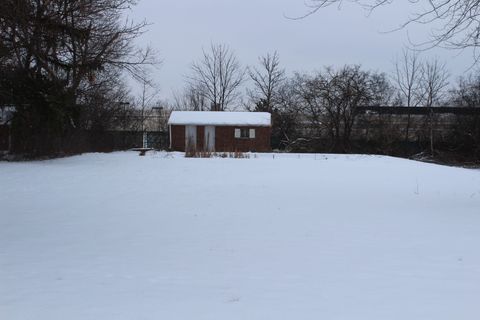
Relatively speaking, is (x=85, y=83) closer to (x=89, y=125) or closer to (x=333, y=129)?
(x=89, y=125)

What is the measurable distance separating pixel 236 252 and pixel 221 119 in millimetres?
35335

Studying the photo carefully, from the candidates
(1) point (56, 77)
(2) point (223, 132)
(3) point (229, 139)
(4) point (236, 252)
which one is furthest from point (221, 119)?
(4) point (236, 252)

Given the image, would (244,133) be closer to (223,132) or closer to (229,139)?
(229,139)

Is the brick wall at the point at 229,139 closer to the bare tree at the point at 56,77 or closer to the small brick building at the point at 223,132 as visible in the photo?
the small brick building at the point at 223,132

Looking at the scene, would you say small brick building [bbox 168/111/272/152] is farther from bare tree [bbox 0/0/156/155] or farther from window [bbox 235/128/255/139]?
bare tree [bbox 0/0/156/155]

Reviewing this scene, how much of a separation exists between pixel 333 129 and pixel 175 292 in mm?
41521

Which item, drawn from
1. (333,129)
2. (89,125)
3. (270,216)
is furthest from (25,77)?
(333,129)

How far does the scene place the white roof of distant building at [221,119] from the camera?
4097cm

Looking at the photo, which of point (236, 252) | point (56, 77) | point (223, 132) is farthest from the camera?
point (223, 132)

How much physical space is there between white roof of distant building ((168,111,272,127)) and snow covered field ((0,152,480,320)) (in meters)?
27.6

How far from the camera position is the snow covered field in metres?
4.54

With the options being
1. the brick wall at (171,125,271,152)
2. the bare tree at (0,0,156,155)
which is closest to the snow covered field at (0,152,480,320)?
the bare tree at (0,0,156,155)

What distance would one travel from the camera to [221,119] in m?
41.6

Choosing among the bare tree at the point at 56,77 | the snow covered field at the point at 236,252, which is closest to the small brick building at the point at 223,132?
the bare tree at the point at 56,77
